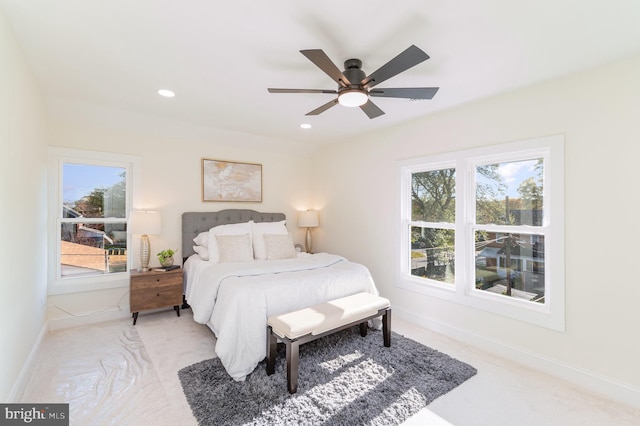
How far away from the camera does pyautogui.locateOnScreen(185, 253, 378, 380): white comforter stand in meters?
2.44

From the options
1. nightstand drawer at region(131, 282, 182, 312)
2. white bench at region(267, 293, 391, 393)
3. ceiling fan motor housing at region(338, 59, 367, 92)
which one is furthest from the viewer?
nightstand drawer at region(131, 282, 182, 312)

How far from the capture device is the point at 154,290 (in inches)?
140

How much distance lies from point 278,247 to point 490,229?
2.60 metres

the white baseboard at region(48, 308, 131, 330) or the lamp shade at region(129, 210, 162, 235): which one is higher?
the lamp shade at region(129, 210, 162, 235)

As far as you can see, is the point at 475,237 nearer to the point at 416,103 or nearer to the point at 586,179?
the point at 586,179

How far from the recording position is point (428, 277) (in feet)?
12.1

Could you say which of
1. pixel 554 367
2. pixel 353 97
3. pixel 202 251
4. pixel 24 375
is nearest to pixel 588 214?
pixel 554 367

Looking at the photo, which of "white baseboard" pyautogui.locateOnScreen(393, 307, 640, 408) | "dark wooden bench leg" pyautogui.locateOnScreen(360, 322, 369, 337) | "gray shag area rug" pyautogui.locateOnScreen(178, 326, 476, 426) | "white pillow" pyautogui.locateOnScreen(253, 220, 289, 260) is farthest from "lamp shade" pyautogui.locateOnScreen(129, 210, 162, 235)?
"white baseboard" pyautogui.locateOnScreen(393, 307, 640, 408)

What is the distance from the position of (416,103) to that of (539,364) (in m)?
2.70

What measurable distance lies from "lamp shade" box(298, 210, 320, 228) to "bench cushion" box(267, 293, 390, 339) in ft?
7.11

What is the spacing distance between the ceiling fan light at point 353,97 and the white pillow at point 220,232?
2495 mm

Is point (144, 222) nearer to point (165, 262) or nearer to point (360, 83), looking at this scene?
point (165, 262)

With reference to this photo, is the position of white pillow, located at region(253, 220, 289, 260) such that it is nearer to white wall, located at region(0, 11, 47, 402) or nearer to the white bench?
the white bench

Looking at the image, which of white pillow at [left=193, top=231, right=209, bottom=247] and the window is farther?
white pillow at [left=193, top=231, right=209, bottom=247]
